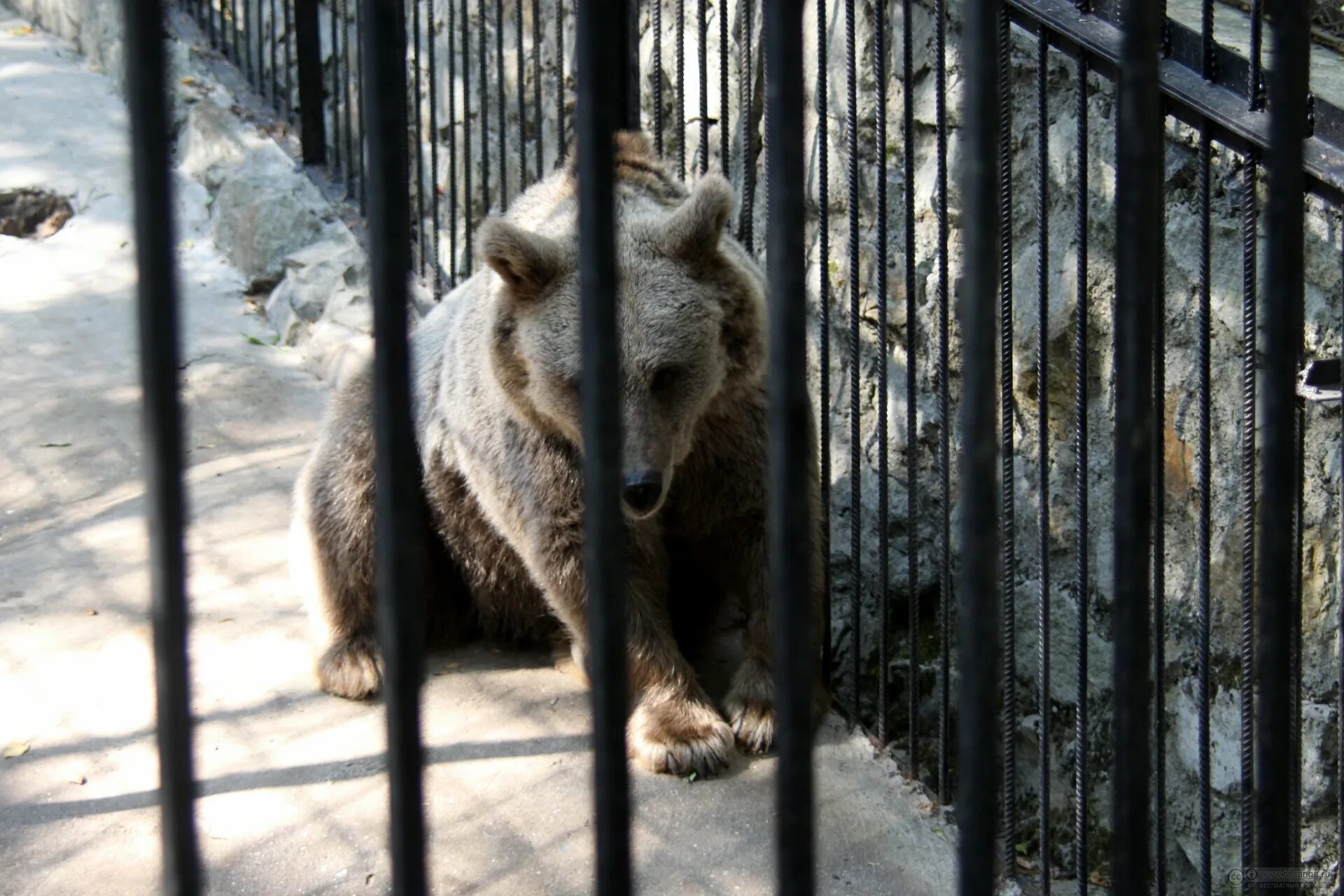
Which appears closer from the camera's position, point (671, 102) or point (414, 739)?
point (414, 739)

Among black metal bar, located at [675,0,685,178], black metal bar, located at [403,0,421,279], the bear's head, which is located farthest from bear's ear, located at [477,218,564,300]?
black metal bar, located at [403,0,421,279]

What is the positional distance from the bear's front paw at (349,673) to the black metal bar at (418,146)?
9.29ft

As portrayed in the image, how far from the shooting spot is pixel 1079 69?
11.1 ft

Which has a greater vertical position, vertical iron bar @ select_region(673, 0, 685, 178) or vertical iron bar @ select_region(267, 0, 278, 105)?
vertical iron bar @ select_region(267, 0, 278, 105)

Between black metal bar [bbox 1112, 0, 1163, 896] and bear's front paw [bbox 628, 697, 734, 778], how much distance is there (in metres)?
2.48

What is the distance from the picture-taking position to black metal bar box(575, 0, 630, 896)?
1152 mm

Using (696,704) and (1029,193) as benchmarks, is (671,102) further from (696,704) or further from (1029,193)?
(696,704)

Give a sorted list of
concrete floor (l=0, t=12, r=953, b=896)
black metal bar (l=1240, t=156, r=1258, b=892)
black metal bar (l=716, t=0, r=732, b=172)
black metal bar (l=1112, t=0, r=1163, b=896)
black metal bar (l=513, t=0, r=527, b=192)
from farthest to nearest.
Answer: black metal bar (l=513, t=0, r=527, b=192) < black metal bar (l=716, t=0, r=732, b=172) < concrete floor (l=0, t=12, r=953, b=896) < black metal bar (l=1240, t=156, r=1258, b=892) < black metal bar (l=1112, t=0, r=1163, b=896)

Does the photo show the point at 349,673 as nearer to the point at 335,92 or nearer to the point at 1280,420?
the point at 1280,420

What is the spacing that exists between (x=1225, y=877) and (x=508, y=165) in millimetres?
4463

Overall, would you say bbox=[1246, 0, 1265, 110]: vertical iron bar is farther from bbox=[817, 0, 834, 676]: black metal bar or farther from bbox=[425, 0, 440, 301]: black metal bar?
bbox=[425, 0, 440, 301]: black metal bar

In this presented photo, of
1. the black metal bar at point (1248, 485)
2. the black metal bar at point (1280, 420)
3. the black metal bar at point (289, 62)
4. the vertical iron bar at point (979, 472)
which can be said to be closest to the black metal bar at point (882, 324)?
the black metal bar at point (1248, 485)

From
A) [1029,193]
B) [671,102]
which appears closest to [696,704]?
[1029,193]

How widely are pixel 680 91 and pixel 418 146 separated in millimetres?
2513
